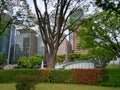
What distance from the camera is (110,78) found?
24453 millimetres

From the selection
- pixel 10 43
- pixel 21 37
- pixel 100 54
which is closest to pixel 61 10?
pixel 100 54

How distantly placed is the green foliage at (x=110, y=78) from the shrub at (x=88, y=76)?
0.55 meters

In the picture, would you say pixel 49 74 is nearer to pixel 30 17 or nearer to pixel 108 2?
pixel 30 17

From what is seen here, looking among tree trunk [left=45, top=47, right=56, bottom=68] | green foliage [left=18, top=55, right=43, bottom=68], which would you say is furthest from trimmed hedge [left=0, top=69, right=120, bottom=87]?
green foliage [left=18, top=55, right=43, bottom=68]

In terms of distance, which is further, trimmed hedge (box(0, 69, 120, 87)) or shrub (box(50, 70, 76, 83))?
shrub (box(50, 70, 76, 83))

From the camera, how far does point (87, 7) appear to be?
2773 centimetres

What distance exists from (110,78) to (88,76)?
2.41m

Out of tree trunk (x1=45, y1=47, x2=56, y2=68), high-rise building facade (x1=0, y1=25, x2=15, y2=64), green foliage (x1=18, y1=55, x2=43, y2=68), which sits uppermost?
high-rise building facade (x1=0, y1=25, x2=15, y2=64)

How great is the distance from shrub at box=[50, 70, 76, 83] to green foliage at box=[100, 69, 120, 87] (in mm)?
3309

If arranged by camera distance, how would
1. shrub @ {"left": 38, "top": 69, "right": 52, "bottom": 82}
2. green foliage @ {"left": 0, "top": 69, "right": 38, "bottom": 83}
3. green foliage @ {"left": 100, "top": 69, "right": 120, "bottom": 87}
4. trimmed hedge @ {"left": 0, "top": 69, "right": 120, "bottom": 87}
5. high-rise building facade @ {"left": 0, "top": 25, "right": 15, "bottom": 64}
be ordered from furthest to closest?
high-rise building facade @ {"left": 0, "top": 25, "right": 15, "bottom": 64} < green foliage @ {"left": 0, "top": 69, "right": 38, "bottom": 83} < shrub @ {"left": 38, "top": 69, "right": 52, "bottom": 82} < trimmed hedge @ {"left": 0, "top": 69, "right": 120, "bottom": 87} < green foliage @ {"left": 100, "top": 69, "right": 120, "bottom": 87}

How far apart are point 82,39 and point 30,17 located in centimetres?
1222

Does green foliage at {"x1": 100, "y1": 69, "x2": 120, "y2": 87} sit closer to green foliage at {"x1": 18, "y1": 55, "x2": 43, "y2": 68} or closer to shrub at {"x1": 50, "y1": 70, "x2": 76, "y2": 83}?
shrub at {"x1": 50, "y1": 70, "x2": 76, "y2": 83}

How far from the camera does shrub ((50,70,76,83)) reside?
26625 millimetres

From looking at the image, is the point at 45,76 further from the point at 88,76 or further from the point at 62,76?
the point at 88,76
